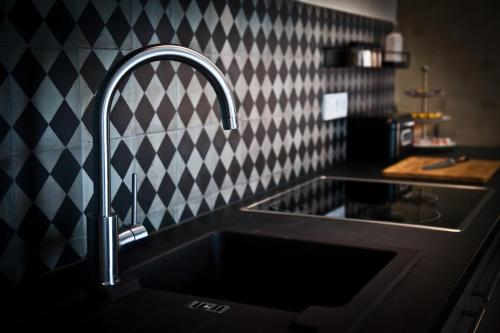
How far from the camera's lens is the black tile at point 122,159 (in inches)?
54.4

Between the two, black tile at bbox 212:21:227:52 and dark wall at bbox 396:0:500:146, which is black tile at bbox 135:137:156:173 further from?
dark wall at bbox 396:0:500:146

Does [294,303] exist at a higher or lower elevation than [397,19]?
lower

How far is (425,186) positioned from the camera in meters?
2.15

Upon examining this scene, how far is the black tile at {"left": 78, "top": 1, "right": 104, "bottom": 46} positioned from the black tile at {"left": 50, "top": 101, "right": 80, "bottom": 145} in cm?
15

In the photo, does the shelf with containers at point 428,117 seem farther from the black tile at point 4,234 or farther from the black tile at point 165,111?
the black tile at point 4,234

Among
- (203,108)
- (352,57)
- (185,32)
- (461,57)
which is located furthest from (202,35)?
(461,57)

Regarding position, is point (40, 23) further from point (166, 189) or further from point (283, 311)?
point (283, 311)

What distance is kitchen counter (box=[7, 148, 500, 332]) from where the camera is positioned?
0.96 meters

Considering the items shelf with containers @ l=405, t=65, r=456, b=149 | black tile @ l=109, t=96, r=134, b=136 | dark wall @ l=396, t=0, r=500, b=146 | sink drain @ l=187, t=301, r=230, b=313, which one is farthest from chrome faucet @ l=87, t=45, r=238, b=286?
dark wall @ l=396, t=0, r=500, b=146

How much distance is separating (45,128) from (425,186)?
1.37 m

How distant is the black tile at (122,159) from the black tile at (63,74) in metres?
0.20

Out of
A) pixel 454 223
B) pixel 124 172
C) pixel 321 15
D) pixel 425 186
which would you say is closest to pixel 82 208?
pixel 124 172

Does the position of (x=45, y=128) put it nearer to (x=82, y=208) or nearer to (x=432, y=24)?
(x=82, y=208)

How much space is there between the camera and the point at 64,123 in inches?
48.3
